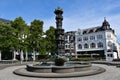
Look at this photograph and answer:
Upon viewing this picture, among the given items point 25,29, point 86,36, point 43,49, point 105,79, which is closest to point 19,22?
point 25,29

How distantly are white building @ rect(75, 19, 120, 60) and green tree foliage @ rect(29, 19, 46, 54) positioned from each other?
71.5 feet

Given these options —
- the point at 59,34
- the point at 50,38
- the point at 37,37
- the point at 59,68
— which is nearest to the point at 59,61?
the point at 59,68

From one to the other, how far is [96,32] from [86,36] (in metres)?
5.34

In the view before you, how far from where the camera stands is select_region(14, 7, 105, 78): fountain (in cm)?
1774

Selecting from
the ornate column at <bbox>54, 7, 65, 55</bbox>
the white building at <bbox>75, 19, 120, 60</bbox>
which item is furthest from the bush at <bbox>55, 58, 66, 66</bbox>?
the white building at <bbox>75, 19, 120, 60</bbox>

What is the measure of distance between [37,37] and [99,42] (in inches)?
1120

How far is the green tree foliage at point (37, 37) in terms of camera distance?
52.3 metres

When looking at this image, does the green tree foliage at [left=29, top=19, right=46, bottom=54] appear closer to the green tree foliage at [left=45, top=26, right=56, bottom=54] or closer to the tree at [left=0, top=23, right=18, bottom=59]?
the green tree foliage at [left=45, top=26, right=56, bottom=54]

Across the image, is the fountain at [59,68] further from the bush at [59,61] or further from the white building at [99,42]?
the white building at [99,42]

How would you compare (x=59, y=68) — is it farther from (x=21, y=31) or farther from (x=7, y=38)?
(x=21, y=31)

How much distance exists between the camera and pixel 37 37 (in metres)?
53.4

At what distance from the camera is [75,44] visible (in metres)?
77.2

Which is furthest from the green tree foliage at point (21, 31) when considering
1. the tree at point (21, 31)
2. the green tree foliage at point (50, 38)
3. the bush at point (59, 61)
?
the bush at point (59, 61)

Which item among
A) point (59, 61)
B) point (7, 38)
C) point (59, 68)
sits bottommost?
point (59, 68)
